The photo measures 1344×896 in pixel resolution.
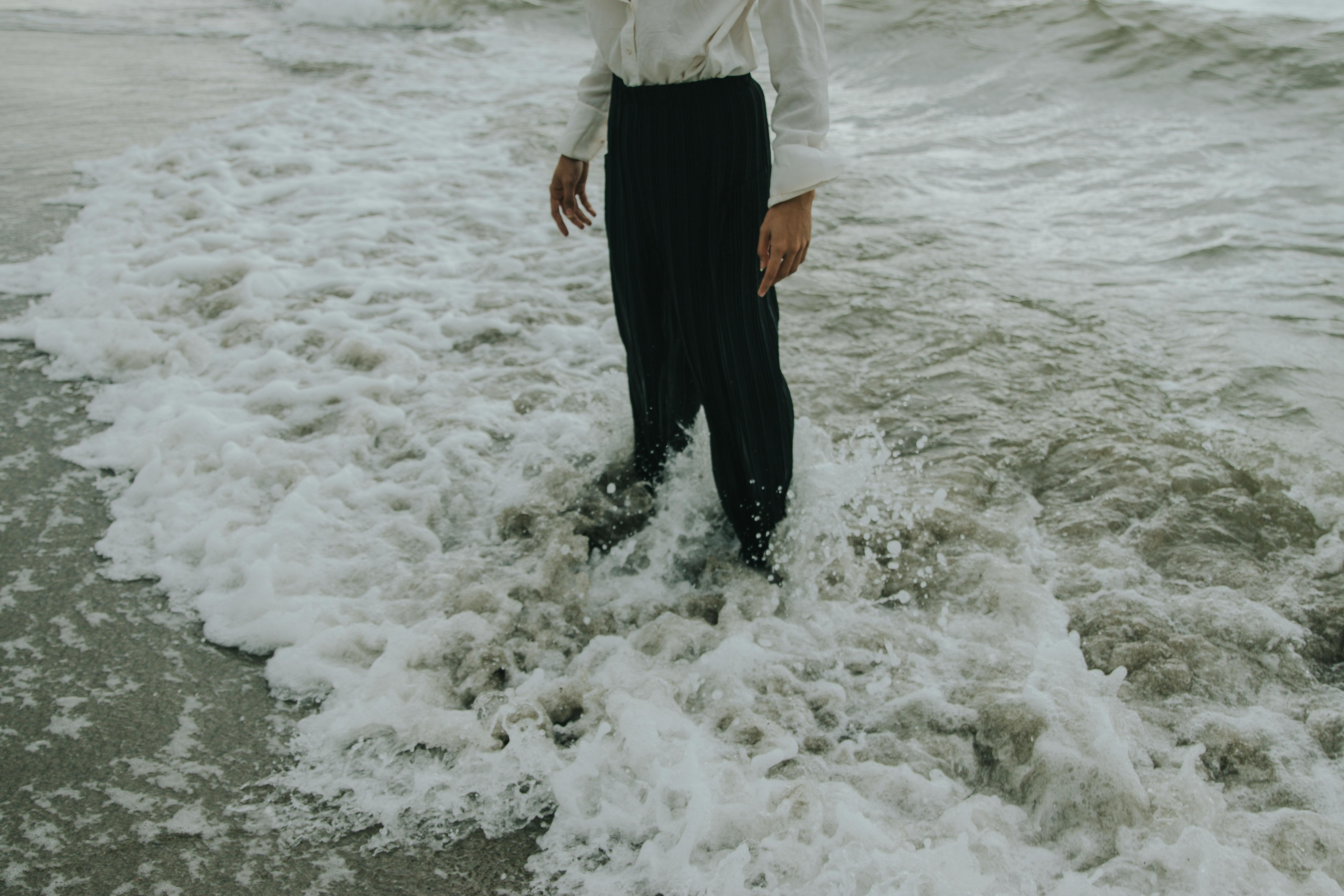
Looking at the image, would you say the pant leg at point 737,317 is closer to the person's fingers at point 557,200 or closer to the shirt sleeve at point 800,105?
the shirt sleeve at point 800,105

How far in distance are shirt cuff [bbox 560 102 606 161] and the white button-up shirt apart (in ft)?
1.09

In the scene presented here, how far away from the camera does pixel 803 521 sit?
8.34 ft

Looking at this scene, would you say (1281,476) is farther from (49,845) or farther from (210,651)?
(49,845)

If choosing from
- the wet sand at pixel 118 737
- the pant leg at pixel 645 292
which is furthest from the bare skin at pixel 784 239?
the wet sand at pixel 118 737

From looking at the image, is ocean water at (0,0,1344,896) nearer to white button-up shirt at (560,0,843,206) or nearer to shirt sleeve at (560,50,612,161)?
shirt sleeve at (560,50,612,161)

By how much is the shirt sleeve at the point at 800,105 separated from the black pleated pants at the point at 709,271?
0.09 meters

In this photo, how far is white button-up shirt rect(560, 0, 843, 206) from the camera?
1767 mm

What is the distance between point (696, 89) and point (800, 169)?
0.31 metres

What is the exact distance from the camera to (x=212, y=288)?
4.06 m

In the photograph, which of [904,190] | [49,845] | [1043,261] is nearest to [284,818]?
[49,845]

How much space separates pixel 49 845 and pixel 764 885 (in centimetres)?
136

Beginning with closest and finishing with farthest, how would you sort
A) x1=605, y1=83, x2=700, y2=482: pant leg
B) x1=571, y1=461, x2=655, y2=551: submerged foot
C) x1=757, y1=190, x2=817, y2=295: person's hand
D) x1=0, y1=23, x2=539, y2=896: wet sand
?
1. x1=0, y1=23, x2=539, y2=896: wet sand
2. x1=757, y1=190, x2=817, y2=295: person's hand
3. x1=605, y1=83, x2=700, y2=482: pant leg
4. x1=571, y1=461, x2=655, y2=551: submerged foot

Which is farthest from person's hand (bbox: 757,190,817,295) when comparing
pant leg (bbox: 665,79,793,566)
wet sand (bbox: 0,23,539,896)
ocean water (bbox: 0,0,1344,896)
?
wet sand (bbox: 0,23,539,896)

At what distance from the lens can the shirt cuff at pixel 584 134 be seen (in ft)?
7.40
